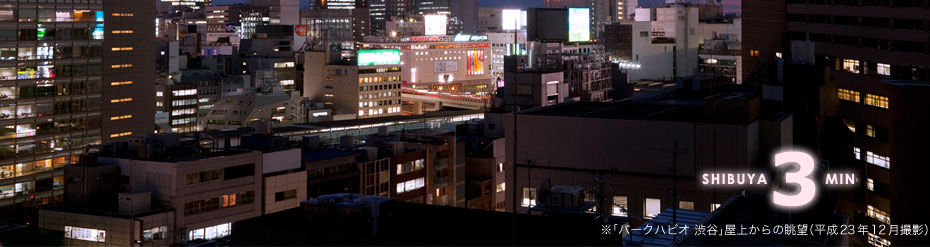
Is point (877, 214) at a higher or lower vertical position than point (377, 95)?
lower

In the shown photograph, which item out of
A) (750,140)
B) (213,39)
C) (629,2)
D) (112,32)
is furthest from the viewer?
(629,2)

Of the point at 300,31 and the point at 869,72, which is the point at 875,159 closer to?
the point at 869,72

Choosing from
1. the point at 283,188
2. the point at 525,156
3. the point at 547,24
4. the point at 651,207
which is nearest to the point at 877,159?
the point at 651,207

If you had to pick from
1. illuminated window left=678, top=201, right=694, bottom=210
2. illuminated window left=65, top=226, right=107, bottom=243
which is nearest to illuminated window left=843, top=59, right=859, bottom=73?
illuminated window left=678, top=201, right=694, bottom=210

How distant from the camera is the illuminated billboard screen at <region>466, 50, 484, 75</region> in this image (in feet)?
393

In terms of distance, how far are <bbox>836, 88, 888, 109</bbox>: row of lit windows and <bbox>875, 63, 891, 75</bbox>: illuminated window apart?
1.07 metres

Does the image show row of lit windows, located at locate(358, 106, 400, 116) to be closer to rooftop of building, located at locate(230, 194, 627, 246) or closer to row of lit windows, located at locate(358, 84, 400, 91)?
row of lit windows, located at locate(358, 84, 400, 91)

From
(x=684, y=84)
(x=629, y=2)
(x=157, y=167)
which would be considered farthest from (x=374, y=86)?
(x=629, y=2)

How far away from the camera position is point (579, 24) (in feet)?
255

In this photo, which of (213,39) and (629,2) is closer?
(213,39)

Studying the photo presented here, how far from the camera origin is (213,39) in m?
166

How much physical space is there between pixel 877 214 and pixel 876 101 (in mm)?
Result: 4611

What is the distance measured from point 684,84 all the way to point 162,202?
19.4 meters

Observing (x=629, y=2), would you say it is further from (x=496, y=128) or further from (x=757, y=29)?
(x=496, y=128)
